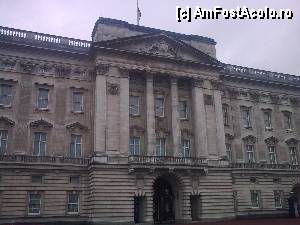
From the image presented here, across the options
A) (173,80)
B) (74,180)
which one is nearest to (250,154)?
(173,80)

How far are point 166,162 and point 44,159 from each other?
468 inches

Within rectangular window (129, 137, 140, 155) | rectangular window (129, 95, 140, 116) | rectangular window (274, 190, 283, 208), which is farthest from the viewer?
rectangular window (274, 190, 283, 208)

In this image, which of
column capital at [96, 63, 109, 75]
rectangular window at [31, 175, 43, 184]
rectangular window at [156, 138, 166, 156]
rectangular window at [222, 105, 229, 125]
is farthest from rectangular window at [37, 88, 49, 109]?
rectangular window at [222, 105, 229, 125]

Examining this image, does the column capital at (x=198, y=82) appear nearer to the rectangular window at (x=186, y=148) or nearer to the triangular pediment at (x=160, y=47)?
the triangular pediment at (x=160, y=47)

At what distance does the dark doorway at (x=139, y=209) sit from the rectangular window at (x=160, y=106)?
952 centimetres

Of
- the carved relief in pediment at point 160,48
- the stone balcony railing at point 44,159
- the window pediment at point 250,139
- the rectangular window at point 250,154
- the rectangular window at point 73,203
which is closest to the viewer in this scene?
the stone balcony railing at point 44,159

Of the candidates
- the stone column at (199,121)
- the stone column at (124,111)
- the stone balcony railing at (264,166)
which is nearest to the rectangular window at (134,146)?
the stone column at (124,111)

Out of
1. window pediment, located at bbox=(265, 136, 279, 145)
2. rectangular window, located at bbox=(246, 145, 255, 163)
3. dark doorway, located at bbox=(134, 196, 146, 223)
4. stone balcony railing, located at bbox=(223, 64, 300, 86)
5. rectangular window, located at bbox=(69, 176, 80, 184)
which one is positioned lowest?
dark doorway, located at bbox=(134, 196, 146, 223)

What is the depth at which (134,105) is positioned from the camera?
131 ft

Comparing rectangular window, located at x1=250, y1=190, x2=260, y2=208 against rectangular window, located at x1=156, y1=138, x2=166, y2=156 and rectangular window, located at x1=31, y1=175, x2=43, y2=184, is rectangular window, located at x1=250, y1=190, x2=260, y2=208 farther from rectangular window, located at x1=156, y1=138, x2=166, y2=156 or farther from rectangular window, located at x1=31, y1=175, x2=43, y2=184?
rectangular window, located at x1=31, y1=175, x2=43, y2=184

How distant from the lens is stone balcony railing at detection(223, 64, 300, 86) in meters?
47.0

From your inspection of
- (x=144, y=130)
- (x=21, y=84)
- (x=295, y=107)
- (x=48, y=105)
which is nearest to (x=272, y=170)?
(x=295, y=107)

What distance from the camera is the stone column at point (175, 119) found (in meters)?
38.7

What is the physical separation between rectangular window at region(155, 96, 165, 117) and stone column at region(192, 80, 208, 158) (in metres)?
3.53
